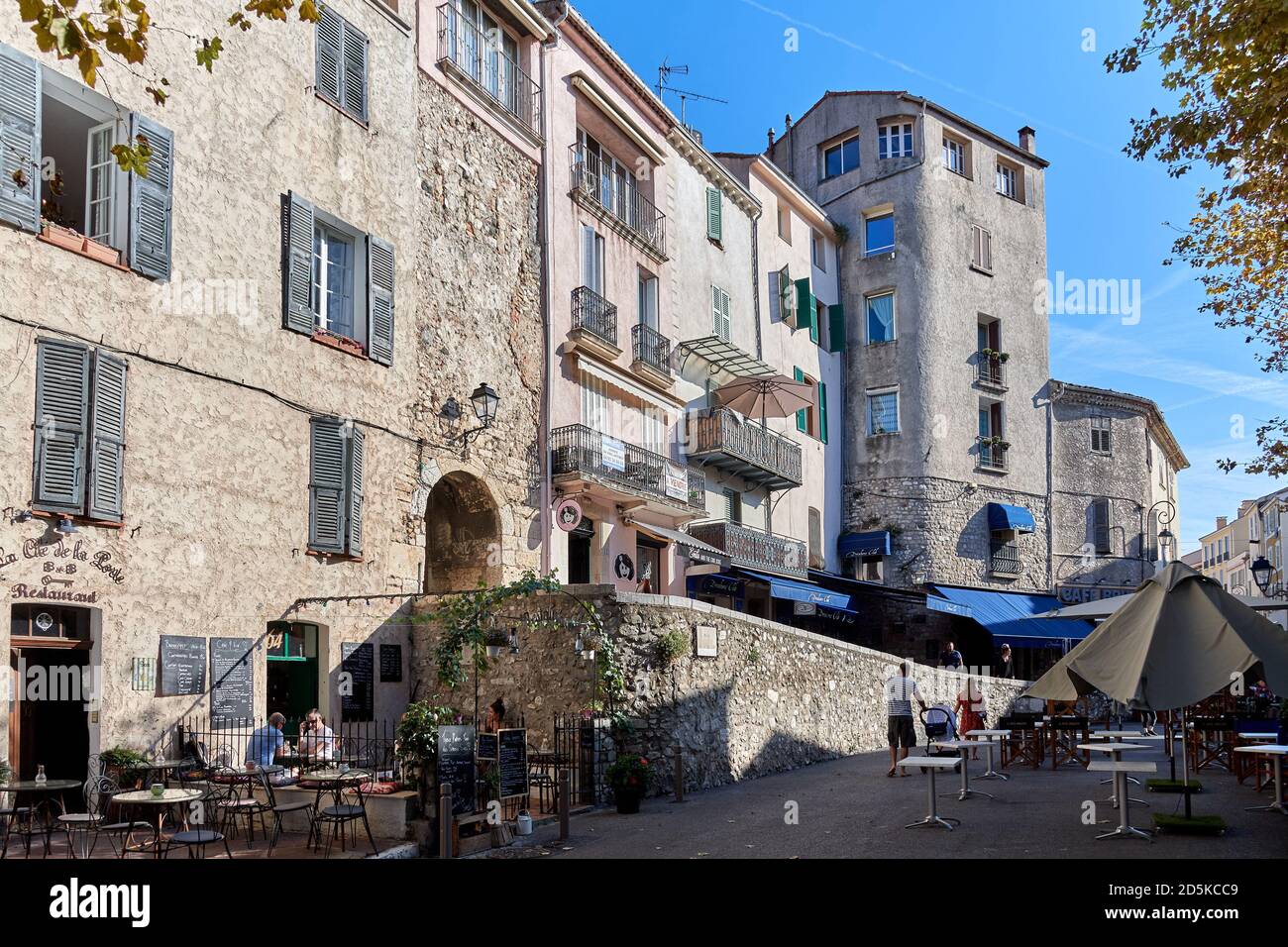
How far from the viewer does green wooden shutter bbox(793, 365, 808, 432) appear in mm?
32688

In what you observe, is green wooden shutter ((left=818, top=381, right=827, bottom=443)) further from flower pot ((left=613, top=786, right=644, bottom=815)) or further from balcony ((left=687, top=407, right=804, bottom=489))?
flower pot ((left=613, top=786, right=644, bottom=815))

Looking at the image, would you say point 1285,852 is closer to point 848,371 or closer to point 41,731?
point 41,731

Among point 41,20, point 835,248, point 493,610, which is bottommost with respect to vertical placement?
point 493,610

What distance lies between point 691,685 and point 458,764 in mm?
6205

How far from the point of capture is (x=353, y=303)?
694 inches

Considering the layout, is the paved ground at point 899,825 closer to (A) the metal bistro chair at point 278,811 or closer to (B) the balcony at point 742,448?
(A) the metal bistro chair at point 278,811

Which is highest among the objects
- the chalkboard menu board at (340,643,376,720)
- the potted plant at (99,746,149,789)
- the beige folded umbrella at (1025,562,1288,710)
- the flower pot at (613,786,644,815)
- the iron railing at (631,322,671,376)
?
the iron railing at (631,322,671,376)

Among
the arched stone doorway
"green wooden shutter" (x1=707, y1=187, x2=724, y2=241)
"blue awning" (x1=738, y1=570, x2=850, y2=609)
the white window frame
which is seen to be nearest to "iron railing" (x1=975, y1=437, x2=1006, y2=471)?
the white window frame

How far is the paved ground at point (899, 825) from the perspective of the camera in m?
10.7

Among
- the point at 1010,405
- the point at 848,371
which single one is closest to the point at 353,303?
the point at 848,371

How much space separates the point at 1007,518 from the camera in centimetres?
3556

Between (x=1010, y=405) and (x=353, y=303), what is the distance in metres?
25.0

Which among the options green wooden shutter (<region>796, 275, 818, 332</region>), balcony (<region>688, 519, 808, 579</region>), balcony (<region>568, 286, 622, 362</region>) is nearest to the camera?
balcony (<region>568, 286, 622, 362</region>)

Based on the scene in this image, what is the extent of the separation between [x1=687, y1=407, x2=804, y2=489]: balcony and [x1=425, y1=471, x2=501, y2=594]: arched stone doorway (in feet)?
26.8
